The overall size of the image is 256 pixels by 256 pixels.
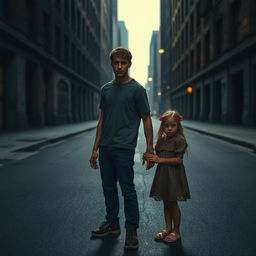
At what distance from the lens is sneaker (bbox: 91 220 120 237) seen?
10.9 ft

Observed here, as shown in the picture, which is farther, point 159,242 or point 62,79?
point 62,79

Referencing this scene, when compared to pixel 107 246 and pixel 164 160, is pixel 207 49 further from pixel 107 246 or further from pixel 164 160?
→ pixel 107 246

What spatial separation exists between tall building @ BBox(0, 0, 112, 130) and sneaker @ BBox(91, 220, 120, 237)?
15.8m

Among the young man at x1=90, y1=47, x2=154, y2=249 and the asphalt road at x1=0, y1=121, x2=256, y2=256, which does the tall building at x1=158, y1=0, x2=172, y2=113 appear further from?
the young man at x1=90, y1=47, x2=154, y2=249

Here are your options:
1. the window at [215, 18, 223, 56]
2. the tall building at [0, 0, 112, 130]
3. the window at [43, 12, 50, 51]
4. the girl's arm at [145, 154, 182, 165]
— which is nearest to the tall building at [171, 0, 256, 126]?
the window at [215, 18, 223, 56]

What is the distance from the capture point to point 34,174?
6.69 metres

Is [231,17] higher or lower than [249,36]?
higher

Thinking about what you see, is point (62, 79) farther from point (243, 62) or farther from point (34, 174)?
point (34, 174)

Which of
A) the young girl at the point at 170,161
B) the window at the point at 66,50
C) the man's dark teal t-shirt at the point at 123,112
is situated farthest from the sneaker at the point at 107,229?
the window at the point at 66,50

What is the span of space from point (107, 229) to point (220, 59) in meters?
26.2

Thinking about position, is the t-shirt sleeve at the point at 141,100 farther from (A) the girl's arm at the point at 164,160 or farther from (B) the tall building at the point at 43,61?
(B) the tall building at the point at 43,61

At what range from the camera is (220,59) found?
27375 mm

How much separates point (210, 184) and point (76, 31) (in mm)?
34200

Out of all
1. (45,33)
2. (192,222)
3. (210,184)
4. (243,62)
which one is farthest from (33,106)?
(192,222)
